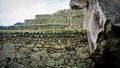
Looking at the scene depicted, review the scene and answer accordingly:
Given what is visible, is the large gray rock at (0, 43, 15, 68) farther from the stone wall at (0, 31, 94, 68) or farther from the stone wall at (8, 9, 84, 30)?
the stone wall at (8, 9, 84, 30)

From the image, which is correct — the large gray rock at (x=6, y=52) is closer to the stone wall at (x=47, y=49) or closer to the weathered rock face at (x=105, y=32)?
the stone wall at (x=47, y=49)

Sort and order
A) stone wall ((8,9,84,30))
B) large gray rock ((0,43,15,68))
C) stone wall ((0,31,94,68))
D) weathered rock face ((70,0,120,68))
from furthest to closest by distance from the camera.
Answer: stone wall ((8,9,84,30)), large gray rock ((0,43,15,68)), stone wall ((0,31,94,68)), weathered rock face ((70,0,120,68))

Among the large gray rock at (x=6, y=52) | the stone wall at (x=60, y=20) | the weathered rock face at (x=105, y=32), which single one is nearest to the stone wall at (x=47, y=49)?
the large gray rock at (x=6, y=52)

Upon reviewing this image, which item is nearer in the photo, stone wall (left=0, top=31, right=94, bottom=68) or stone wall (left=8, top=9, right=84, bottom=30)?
stone wall (left=0, top=31, right=94, bottom=68)

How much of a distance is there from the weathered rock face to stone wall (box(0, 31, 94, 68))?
0.76 m

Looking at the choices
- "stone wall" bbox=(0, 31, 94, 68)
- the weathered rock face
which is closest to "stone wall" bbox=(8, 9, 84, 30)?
"stone wall" bbox=(0, 31, 94, 68)

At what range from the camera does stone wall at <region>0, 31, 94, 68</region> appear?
8.30 m

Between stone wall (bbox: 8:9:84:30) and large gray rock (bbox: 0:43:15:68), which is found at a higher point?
stone wall (bbox: 8:9:84:30)

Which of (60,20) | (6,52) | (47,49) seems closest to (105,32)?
(47,49)

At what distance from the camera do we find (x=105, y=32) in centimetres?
655

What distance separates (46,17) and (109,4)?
11.0m

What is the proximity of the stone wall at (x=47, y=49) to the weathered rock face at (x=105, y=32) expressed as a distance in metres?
0.76

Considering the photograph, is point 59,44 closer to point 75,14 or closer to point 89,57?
point 89,57

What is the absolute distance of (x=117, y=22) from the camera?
6.52 meters
